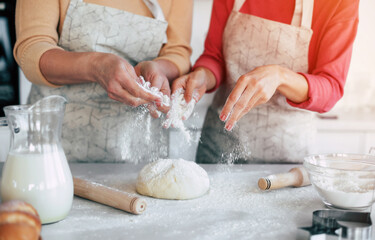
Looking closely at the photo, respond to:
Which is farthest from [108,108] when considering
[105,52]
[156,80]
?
[156,80]

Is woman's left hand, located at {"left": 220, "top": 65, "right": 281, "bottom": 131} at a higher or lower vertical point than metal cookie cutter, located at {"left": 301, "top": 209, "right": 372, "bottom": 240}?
higher

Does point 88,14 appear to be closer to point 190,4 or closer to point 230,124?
point 190,4

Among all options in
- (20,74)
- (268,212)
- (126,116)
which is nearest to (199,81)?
(126,116)

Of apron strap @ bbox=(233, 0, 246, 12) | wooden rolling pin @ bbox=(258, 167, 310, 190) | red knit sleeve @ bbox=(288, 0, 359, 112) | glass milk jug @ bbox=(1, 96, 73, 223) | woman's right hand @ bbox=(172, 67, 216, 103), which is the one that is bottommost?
wooden rolling pin @ bbox=(258, 167, 310, 190)

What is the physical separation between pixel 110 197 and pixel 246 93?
46cm

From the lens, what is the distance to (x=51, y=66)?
1128 mm

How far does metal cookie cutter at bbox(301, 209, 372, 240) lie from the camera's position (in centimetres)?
63

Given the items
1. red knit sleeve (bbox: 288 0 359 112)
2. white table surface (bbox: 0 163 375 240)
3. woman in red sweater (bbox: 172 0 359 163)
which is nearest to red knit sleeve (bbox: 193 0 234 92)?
woman in red sweater (bbox: 172 0 359 163)

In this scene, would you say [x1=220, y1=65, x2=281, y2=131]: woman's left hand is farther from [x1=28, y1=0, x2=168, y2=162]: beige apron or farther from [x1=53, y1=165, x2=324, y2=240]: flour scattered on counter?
[x1=28, y1=0, x2=168, y2=162]: beige apron

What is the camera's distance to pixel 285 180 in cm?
97

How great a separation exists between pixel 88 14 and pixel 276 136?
808 mm

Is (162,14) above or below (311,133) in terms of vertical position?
above

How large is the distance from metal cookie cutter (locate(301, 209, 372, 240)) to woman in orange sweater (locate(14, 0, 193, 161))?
607 mm

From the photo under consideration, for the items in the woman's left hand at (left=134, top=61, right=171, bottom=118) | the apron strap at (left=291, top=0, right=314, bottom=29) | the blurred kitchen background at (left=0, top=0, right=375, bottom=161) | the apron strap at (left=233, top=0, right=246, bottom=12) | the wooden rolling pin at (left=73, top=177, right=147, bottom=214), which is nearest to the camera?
the wooden rolling pin at (left=73, top=177, right=147, bottom=214)
